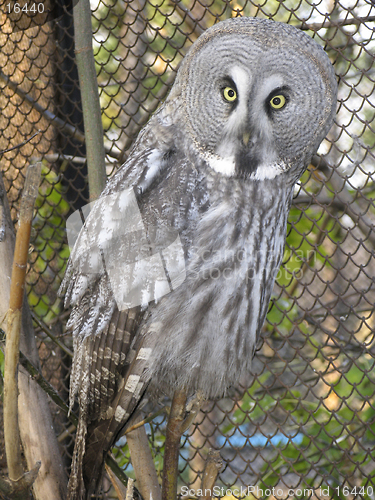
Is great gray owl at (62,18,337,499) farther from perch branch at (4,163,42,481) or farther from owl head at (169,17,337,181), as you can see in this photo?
perch branch at (4,163,42,481)

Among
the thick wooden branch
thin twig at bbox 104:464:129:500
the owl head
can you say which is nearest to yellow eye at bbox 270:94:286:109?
the owl head

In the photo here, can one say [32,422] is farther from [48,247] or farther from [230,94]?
[48,247]

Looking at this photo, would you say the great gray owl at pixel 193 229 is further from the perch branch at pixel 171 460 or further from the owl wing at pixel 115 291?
the perch branch at pixel 171 460

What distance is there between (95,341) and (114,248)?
0.73 feet

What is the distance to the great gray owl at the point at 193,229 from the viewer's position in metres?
1.08

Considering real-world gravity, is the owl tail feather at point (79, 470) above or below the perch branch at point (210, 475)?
below

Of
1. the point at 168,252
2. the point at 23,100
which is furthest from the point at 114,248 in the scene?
the point at 23,100

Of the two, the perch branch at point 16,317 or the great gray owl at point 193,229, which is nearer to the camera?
the perch branch at point 16,317

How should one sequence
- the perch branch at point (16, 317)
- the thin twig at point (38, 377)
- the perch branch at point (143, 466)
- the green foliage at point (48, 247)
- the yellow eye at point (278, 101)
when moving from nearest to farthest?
the perch branch at point (16, 317), the thin twig at point (38, 377), the yellow eye at point (278, 101), the perch branch at point (143, 466), the green foliage at point (48, 247)

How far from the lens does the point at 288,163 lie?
3.98ft

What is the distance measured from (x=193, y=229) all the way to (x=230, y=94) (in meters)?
0.32

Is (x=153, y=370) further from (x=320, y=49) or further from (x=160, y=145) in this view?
(x=320, y=49)

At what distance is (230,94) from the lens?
110 centimetres

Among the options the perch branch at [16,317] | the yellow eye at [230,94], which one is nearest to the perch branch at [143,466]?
the perch branch at [16,317]
